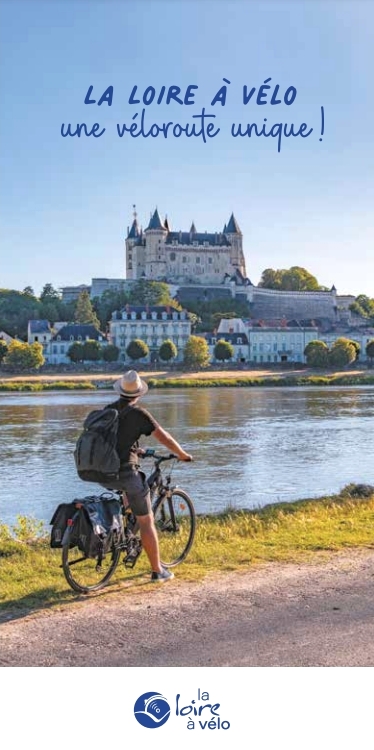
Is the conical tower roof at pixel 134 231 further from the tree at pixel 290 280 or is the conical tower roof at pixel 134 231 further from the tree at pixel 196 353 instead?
the tree at pixel 196 353

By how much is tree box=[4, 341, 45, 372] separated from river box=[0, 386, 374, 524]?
1388 cm

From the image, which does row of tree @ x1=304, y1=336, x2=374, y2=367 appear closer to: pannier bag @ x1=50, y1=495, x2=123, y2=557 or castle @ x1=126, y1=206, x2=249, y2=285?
castle @ x1=126, y1=206, x2=249, y2=285

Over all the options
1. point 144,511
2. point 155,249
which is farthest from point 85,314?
point 144,511

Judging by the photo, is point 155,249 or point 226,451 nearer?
point 226,451

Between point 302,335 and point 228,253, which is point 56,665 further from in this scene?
point 228,253

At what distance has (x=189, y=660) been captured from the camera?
2588 mm

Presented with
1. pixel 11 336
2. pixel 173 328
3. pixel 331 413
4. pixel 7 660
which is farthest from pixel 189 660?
pixel 11 336

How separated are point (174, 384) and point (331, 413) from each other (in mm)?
18601

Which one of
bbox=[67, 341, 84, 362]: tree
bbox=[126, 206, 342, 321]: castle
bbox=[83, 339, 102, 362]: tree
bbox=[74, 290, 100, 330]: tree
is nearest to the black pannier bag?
bbox=[83, 339, 102, 362]: tree

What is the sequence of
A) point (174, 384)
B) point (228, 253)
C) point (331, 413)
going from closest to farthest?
point (331, 413), point (174, 384), point (228, 253)

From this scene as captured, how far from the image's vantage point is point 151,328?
51781 millimetres

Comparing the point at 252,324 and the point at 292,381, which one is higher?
the point at 252,324

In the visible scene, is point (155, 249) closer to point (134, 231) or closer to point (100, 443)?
point (134, 231)
